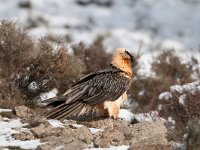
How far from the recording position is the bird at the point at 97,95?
39.1ft

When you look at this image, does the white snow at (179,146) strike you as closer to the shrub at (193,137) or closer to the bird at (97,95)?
the shrub at (193,137)

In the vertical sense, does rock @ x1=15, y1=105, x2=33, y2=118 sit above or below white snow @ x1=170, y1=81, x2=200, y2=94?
below

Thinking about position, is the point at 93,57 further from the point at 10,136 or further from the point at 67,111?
the point at 10,136

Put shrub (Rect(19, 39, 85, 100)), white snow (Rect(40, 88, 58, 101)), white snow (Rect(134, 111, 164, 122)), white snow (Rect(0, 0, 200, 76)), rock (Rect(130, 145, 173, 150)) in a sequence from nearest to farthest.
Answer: rock (Rect(130, 145, 173, 150))
shrub (Rect(19, 39, 85, 100))
white snow (Rect(134, 111, 164, 122))
white snow (Rect(40, 88, 58, 101))
white snow (Rect(0, 0, 200, 76))

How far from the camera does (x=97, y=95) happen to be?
1205cm

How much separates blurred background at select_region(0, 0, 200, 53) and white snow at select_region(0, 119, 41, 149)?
24.0m

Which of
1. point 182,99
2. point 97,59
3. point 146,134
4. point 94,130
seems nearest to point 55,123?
point 94,130

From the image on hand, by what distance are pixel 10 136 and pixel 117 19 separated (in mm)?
32208

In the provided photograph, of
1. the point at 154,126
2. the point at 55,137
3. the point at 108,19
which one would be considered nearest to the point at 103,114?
the point at 154,126

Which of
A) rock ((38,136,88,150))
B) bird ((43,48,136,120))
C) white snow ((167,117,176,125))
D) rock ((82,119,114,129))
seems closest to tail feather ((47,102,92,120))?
bird ((43,48,136,120))

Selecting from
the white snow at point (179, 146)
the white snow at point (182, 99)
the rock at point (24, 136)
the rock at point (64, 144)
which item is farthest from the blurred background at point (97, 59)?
the rock at point (24, 136)

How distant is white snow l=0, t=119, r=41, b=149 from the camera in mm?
10339

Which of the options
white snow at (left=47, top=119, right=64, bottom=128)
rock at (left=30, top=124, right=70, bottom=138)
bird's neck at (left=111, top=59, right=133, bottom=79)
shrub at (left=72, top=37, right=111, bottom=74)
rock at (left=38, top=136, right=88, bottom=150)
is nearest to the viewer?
rock at (left=38, top=136, right=88, bottom=150)

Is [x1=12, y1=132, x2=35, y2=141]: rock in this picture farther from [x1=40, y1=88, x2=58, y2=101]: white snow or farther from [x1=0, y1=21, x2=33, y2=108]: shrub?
[x1=40, y1=88, x2=58, y2=101]: white snow
